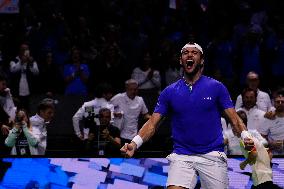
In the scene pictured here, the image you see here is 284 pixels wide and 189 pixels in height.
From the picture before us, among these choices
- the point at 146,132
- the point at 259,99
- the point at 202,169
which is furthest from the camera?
the point at 259,99

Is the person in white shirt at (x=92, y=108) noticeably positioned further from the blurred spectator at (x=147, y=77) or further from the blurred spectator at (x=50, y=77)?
the blurred spectator at (x=50, y=77)

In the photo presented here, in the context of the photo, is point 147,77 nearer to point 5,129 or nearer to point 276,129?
point 276,129

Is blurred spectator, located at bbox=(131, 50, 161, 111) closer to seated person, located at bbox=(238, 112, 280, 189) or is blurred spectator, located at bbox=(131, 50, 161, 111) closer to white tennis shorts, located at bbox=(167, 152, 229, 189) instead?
seated person, located at bbox=(238, 112, 280, 189)

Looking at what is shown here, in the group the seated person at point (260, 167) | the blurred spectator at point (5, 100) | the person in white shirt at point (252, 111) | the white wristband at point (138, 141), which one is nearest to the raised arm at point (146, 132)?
the white wristband at point (138, 141)

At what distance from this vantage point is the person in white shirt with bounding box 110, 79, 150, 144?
1175cm

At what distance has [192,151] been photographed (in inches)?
267

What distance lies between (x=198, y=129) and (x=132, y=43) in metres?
7.32

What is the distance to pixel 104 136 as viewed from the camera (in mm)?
10375

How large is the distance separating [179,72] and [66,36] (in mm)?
2349

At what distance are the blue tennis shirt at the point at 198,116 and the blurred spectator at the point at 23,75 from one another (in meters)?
6.27

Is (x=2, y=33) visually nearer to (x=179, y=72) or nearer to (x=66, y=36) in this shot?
(x=66, y=36)

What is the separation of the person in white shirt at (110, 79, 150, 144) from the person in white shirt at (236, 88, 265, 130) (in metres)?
1.70

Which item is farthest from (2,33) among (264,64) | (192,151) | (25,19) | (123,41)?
(192,151)

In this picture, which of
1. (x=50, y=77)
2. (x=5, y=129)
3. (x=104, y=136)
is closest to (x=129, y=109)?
(x=104, y=136)
